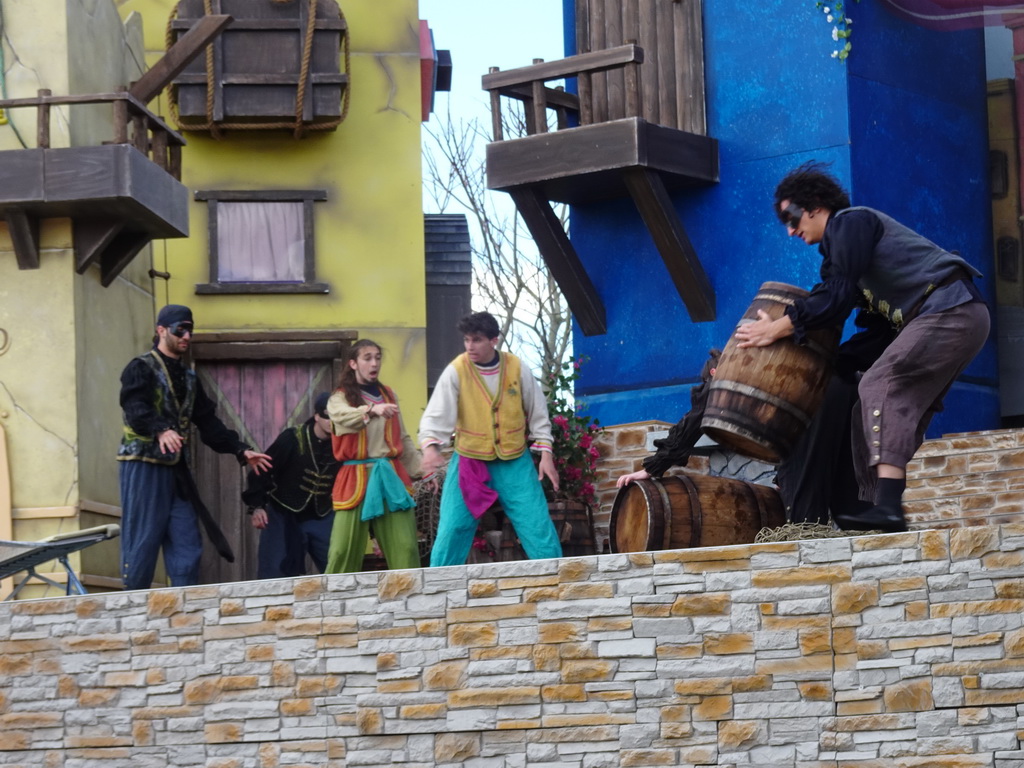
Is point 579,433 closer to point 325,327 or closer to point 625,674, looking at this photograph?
point 325,327

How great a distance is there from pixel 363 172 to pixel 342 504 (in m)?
5.99

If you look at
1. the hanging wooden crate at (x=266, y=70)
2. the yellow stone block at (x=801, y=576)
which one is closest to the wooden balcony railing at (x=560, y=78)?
the hanging wooden crate at (x=266, y=70)

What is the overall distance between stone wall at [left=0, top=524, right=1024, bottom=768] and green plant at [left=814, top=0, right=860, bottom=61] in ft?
20.8

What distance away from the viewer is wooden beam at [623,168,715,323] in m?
13.7

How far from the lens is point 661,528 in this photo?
10.1m

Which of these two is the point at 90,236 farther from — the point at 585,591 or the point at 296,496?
the point at 585,591

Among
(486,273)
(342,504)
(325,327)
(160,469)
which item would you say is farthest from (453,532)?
(486,273)

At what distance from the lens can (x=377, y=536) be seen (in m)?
10.7

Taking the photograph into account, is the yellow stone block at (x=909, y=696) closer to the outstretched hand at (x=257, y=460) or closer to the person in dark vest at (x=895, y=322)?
the person in dark vest at (x=895, y=322)

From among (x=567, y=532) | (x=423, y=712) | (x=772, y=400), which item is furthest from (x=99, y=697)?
(x=567, y=532)

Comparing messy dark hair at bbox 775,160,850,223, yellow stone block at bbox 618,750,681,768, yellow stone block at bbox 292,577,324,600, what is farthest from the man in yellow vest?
messy dark hair at bbox 775,160,850,223

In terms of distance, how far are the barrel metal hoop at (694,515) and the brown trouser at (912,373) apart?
213 cm

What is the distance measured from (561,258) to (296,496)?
3763 mm

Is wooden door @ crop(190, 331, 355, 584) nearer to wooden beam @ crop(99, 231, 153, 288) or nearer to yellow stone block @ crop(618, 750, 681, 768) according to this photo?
wooden beam @ crop(99, 231, 153, 288)
